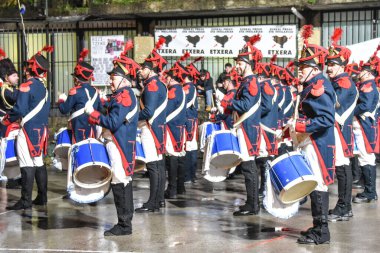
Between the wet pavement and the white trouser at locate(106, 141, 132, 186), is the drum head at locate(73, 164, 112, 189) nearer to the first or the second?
the white trouser at locate(106, 141, 132, 186)

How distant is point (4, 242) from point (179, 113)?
3.78m

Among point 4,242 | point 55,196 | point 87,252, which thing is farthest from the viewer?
point 55,196

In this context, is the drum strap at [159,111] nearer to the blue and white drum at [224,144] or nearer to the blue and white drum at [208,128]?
the blue and white drum at [224,144]

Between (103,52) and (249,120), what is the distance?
1114cm

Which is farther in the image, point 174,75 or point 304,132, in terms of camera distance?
point 174,75

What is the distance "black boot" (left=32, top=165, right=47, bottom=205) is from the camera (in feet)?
36.6

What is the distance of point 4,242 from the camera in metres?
8.98

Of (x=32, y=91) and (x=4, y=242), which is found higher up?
(x=32, y=91)

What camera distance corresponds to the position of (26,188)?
35.9ft

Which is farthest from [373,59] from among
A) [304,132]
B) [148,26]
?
[148,26]

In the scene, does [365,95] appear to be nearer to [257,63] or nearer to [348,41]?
[257,63]

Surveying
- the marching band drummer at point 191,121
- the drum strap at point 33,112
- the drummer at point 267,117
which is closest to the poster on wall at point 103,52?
the marching band drummer at point 191,121

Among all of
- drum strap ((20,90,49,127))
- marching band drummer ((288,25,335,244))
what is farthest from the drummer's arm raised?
drum strap ((20,90,49,127))

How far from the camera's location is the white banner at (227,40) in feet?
61.8
